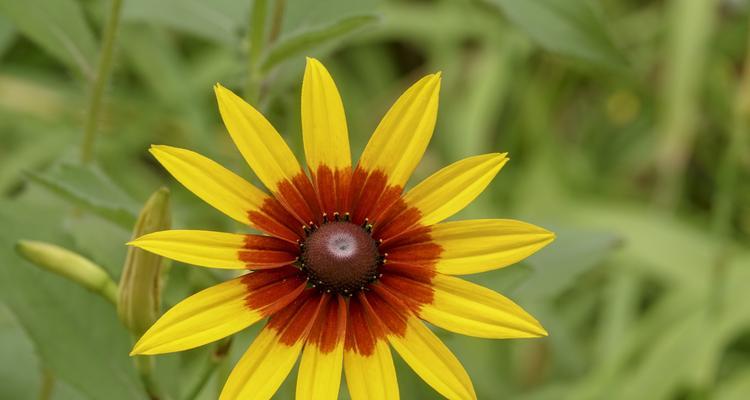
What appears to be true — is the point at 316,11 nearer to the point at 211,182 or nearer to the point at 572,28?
the point at 572,28

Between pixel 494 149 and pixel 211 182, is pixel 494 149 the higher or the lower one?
the higher one

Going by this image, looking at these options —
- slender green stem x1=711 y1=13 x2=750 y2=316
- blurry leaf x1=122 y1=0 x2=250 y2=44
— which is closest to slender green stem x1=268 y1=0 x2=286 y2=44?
blurry leaf x1=122 y1=0 x2=250 y2=44

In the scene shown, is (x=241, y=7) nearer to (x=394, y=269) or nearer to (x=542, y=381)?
(x=394, y=269)

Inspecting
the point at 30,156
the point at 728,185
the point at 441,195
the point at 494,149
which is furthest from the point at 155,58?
the point at 441,195

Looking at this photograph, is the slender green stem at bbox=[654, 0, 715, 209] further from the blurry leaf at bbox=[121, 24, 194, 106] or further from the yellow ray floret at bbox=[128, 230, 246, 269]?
the yellow ray floret at bbox=[128, 230, 246, 269]

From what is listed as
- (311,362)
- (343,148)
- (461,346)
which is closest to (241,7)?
(343,148)
